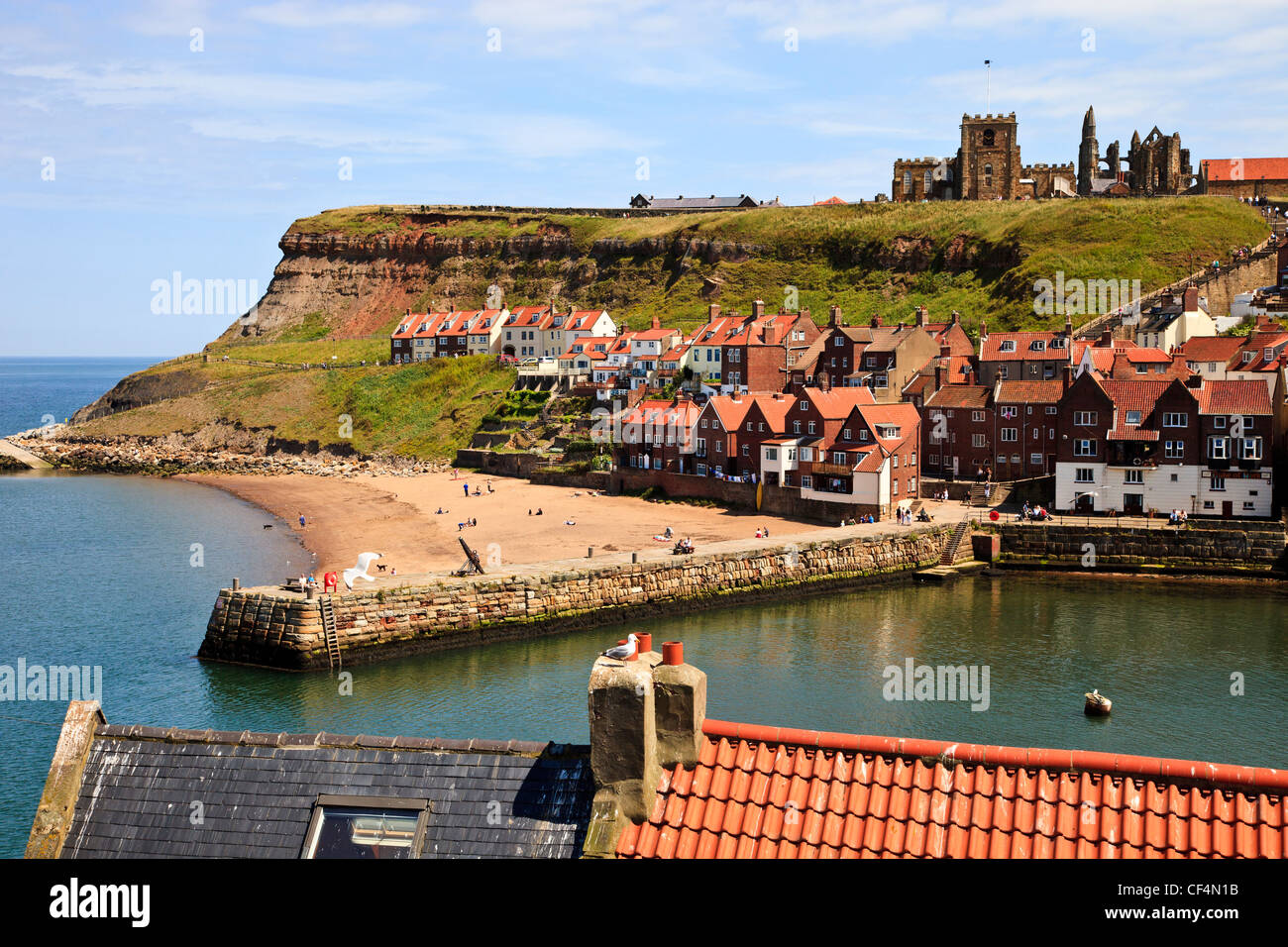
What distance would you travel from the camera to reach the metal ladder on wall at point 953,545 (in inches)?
2414

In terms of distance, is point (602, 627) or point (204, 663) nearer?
point (204, 663)

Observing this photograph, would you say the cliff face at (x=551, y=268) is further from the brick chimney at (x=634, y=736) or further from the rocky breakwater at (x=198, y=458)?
the brick chimney at (x=634, y=736)

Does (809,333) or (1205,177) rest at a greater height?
(1205,177)

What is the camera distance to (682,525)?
6669 centimetres

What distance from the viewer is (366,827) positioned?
10422 millimetres

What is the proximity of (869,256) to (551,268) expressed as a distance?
49884 millimetres

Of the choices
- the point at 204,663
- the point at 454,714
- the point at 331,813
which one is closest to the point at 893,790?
the point at 331,813

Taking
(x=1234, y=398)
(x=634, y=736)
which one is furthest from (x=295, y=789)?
(x=1234, y=398)

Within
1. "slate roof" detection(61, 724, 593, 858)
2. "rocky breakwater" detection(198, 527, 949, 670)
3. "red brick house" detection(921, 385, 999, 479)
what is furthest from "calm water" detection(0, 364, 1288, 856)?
"slate roof" detection(61, 724, 593, 858)

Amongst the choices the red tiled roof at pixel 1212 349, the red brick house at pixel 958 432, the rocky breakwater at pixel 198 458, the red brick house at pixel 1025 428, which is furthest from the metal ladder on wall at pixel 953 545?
the rocky breakwater at pixel 198 458

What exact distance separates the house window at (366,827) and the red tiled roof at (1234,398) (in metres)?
61.3

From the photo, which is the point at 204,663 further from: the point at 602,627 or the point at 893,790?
the point at 893,790

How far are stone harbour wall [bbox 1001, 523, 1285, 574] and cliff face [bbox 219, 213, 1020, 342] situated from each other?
65883mm
